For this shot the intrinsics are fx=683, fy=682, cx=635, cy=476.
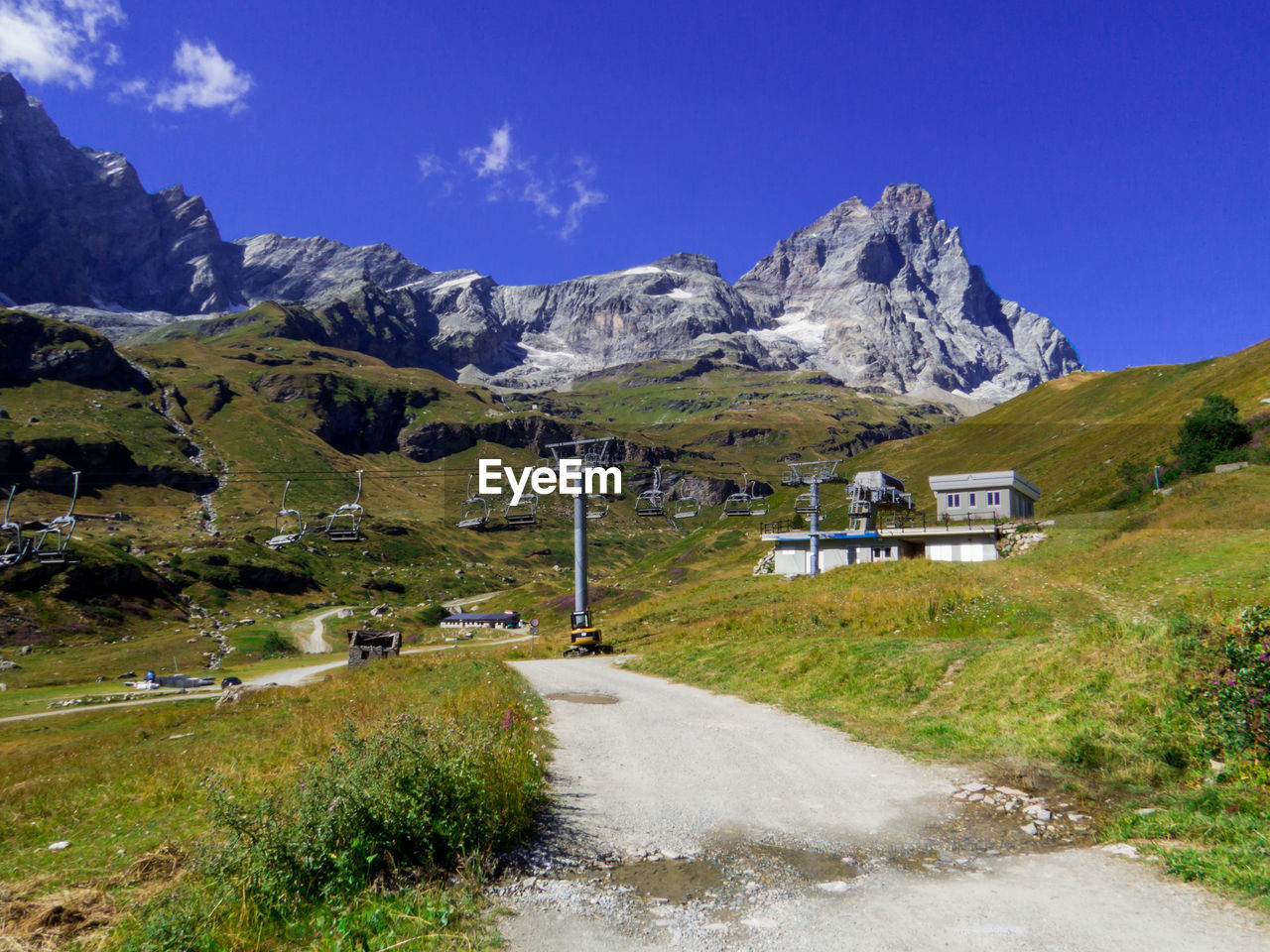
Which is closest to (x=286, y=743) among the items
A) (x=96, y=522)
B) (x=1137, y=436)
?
(x=1137, y=436)

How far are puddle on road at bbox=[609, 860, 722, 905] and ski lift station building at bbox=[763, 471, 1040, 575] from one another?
180 ft

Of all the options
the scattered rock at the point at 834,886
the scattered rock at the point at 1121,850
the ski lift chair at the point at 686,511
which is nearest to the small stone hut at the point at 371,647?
the ski lift chair at the point at 686,511

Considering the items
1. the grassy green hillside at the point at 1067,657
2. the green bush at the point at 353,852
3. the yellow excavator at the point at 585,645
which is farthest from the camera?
the yellow excavator at the point at 585,645

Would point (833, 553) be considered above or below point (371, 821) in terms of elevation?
above

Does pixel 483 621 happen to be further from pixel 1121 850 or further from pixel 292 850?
pixel 1121 850

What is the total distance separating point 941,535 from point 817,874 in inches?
2183

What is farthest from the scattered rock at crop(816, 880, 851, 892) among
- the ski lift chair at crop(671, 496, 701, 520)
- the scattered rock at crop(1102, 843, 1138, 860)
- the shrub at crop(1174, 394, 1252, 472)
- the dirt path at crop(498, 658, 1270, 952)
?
the shrub at crop(1174, 394, 1252, 472)

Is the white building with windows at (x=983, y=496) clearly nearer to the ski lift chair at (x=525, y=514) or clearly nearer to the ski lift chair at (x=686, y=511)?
the ski lift chair at (x=686, y=511)

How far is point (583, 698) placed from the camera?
71.9 ft

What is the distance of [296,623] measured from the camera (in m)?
100

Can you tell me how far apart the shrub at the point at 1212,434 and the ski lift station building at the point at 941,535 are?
14.0 meters

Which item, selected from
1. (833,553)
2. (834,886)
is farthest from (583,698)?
(833,553)

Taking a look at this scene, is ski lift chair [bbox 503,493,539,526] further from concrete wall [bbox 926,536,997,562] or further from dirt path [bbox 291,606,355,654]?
dirt path [bbox 291,606,355,654]

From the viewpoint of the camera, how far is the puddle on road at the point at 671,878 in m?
7.34
